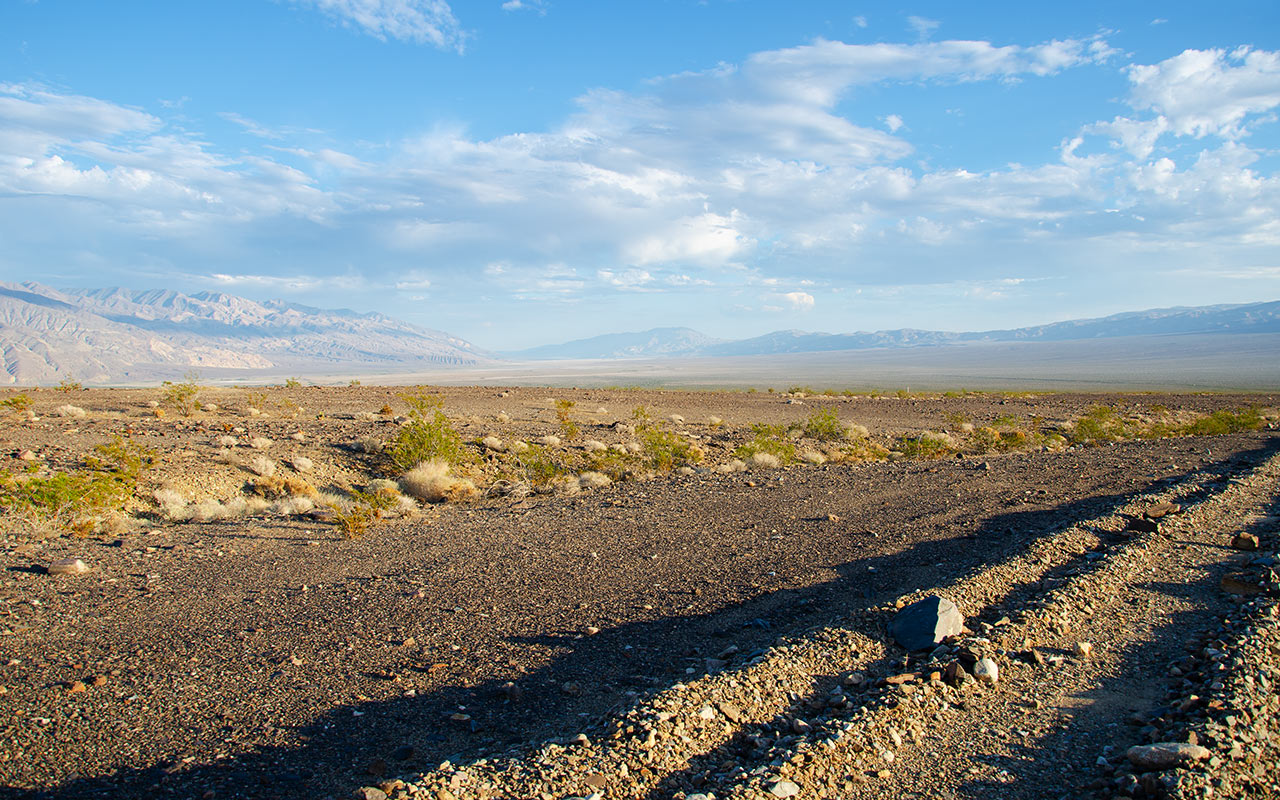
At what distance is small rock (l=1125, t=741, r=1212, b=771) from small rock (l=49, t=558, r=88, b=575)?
377 inches

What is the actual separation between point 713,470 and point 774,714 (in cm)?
1130

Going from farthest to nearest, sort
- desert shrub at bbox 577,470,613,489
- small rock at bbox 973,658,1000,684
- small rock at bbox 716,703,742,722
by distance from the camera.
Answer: desert shrub at bbox 577,470,613,489 < small rock at bbox 973,658,1000,684 < small rock at bbox 716,703,742,722

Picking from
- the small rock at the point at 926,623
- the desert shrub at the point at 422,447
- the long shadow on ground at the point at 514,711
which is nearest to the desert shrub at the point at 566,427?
the desert shrub at the point at 422,447

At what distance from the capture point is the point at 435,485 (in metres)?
13.2

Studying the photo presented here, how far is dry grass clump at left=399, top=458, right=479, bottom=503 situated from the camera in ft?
42.6

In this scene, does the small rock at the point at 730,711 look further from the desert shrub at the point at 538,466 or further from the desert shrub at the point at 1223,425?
the desert shrub at the point at 1223,425

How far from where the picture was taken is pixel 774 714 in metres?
4.32

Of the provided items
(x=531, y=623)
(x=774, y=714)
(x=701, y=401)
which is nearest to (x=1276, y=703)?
(x=774, y=714)

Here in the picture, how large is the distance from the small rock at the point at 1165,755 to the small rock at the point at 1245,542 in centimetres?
568

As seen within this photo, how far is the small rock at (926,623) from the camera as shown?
5234mm

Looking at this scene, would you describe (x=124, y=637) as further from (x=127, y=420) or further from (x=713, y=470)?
(x=127, y=420)

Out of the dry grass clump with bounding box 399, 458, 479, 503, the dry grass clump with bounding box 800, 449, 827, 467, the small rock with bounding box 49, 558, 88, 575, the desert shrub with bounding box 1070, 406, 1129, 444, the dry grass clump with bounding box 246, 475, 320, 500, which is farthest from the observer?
the desert shrub with bounding box 1070, 406, 1129, 444

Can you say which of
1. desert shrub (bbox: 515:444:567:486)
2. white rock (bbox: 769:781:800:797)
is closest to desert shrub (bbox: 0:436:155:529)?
desert shrub (bbox: 515:444:567:486)

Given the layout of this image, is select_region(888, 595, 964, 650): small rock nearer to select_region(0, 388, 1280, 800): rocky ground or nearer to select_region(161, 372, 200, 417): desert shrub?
select_region(0, 388, 1280, 800): rocky ground
